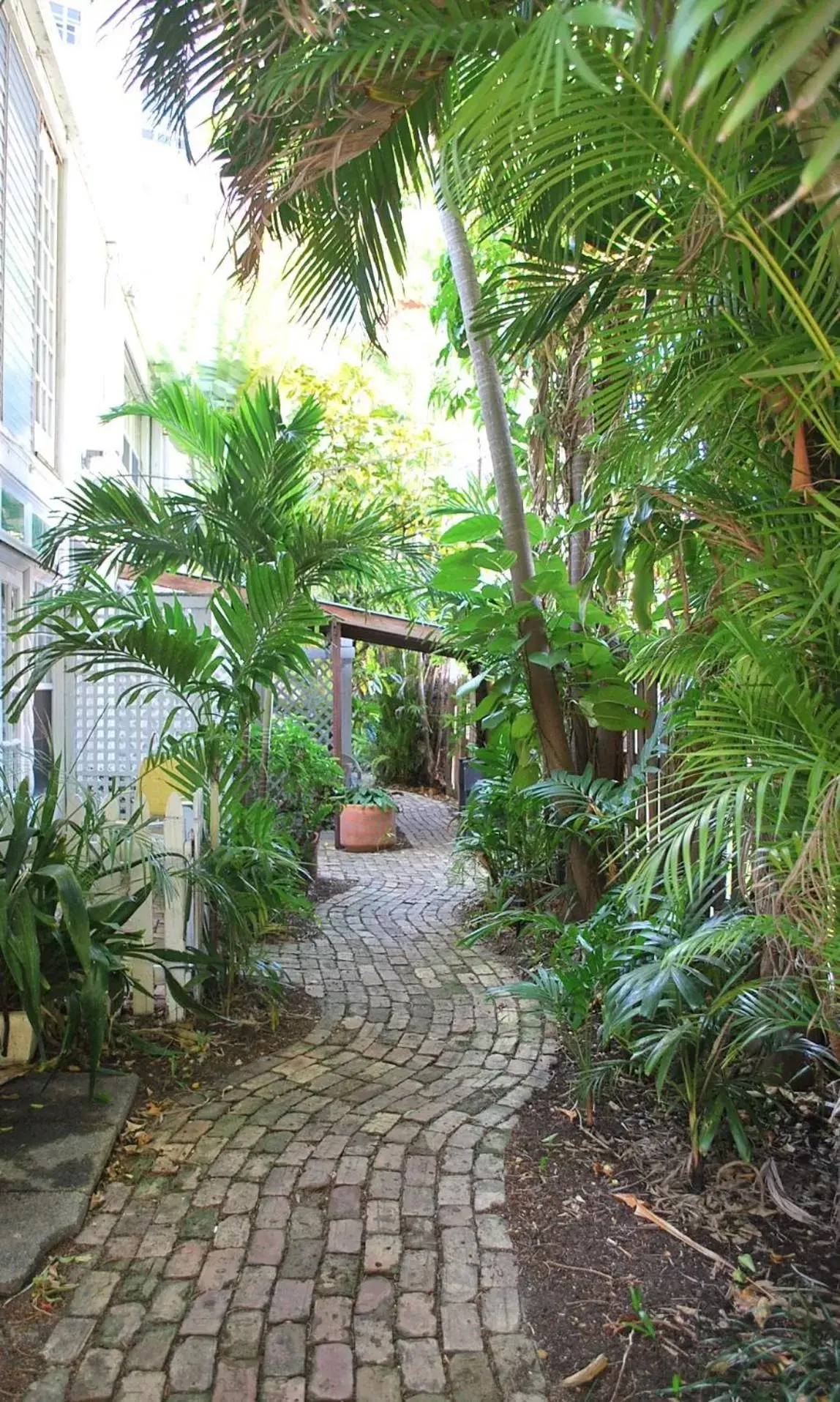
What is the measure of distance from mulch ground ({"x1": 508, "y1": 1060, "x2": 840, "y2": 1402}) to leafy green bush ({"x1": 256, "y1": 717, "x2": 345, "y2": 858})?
3824mm

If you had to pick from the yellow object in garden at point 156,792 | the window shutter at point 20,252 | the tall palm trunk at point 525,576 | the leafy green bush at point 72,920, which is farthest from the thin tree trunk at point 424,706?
the leafy green bush at point 72,920

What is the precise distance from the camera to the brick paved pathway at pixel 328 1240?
199 centimetres

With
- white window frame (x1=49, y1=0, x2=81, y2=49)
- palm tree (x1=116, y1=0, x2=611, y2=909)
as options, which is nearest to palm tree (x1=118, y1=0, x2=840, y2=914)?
palm tree (x1=116, y1=0, x2=611, y2=909)

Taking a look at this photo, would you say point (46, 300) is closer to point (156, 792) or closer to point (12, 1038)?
point (156, 792)

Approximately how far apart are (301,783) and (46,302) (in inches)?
145

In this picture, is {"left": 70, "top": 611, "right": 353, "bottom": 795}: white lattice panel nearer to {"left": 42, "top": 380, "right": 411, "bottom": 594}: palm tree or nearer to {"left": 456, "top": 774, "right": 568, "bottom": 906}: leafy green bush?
{"left": 42, "top": 380, "right": 411, "bottom": 594}: palm tree

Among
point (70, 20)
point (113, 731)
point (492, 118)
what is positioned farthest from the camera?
point (70, 20)

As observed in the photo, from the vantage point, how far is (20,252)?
5387mm

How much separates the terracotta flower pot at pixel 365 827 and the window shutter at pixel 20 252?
14.9ft

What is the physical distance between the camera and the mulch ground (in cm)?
205

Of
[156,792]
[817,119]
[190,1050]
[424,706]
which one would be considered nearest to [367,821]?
[156,792]

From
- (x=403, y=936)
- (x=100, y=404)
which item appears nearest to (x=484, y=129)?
(x=403, y=936)

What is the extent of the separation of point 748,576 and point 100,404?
7.00 metres

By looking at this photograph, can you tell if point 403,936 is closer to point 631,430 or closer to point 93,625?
point 93,625
